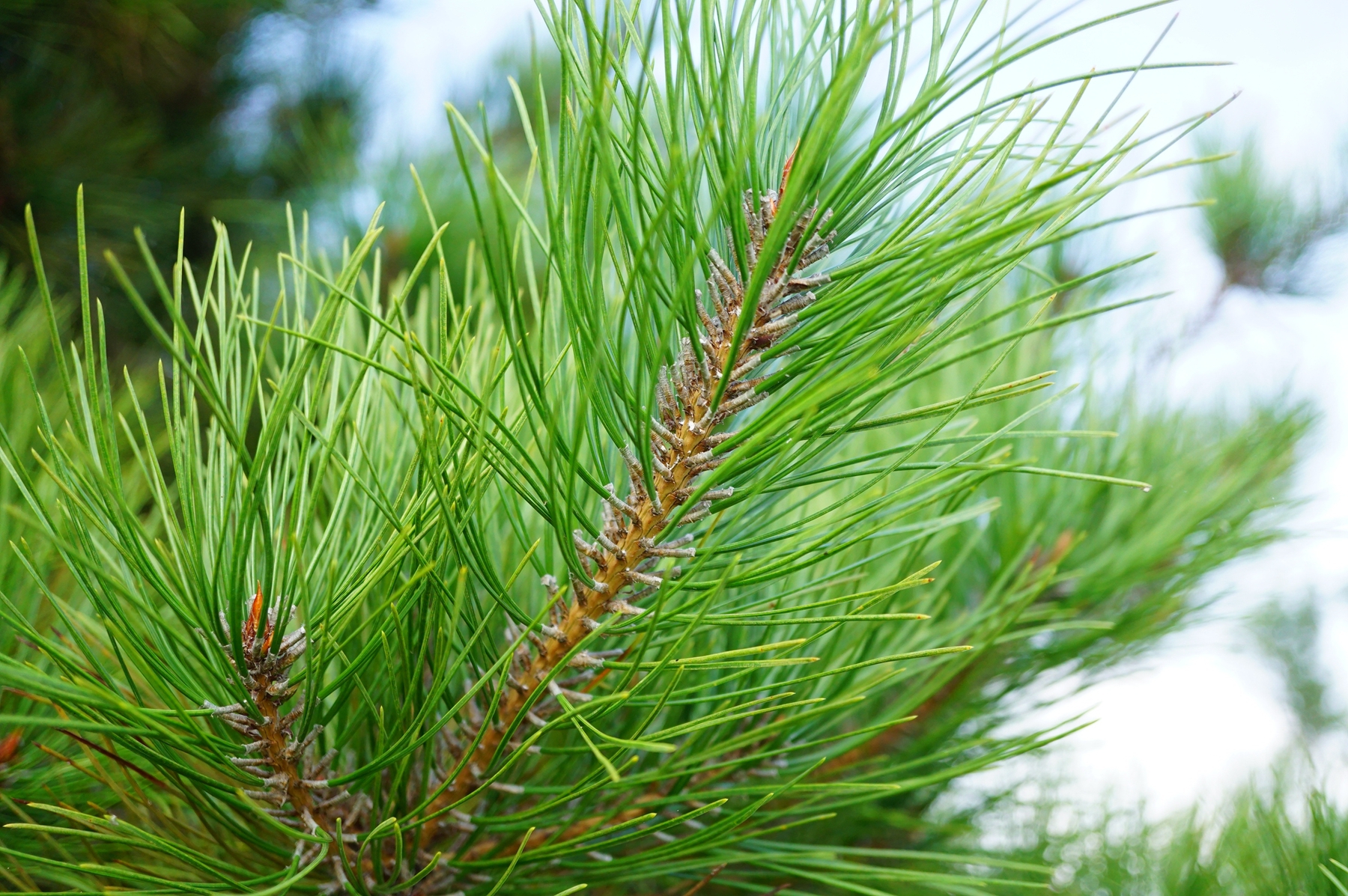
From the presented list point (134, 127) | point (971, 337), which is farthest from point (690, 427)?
point (134, 127)

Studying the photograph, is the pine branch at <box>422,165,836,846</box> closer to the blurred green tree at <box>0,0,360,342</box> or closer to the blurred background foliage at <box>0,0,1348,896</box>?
the blurred background foliage at <box>0,0,1348,896</box>

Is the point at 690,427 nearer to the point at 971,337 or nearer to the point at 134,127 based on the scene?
the point at 971,337

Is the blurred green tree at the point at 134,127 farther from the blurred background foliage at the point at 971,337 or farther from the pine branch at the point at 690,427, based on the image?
the pine branch at the point at 690,427

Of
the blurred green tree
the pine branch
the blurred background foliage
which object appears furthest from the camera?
the blurred green tree

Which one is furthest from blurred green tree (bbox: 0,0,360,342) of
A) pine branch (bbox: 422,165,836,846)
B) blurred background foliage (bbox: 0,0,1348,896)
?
pine branch (bbox: 422,165,836,846)

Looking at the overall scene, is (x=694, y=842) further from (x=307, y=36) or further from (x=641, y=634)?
(x=307, y=36)

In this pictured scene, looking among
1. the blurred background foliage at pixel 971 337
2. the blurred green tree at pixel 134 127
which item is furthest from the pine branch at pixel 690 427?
the blurred green tree at pixel 134 127

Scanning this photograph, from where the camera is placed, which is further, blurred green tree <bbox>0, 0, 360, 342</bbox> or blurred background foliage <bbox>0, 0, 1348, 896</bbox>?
blurred green tree <bbox>0, 0, 360, 342</bbox>

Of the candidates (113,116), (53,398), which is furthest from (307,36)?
(53,398)
